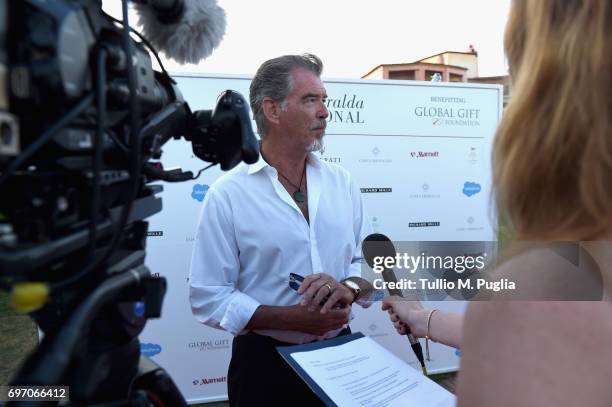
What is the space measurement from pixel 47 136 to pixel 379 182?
3455mm

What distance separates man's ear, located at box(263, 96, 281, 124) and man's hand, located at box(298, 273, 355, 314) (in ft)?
2.68

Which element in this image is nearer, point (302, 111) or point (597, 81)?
point (597, 81)

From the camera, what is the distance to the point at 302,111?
215 centimetres

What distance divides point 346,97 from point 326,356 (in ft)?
8.84

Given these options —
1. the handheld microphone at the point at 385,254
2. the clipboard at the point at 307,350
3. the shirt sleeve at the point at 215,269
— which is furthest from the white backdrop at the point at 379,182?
the clipboard at the point at 307,350

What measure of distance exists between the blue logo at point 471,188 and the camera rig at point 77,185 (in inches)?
147

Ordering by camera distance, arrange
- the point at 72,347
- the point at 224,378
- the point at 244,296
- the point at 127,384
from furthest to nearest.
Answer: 1. the point at 224,378
2. the point at 244,296
3. the point at 127,384
4. the point at 72,347

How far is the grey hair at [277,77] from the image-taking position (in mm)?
2150

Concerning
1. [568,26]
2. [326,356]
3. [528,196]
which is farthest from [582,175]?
[326,356]

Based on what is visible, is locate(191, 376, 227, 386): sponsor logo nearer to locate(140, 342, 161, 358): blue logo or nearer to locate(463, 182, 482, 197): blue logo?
locate(140, 342, 161, 358): blue logo

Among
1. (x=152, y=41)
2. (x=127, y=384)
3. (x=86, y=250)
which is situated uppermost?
(x=152, y=41)

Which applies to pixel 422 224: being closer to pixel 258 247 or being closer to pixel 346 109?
pixel 346 109

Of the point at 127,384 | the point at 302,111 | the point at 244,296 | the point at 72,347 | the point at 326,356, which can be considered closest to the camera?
the point at 72,347

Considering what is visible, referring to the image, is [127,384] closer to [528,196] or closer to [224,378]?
[528,196]
